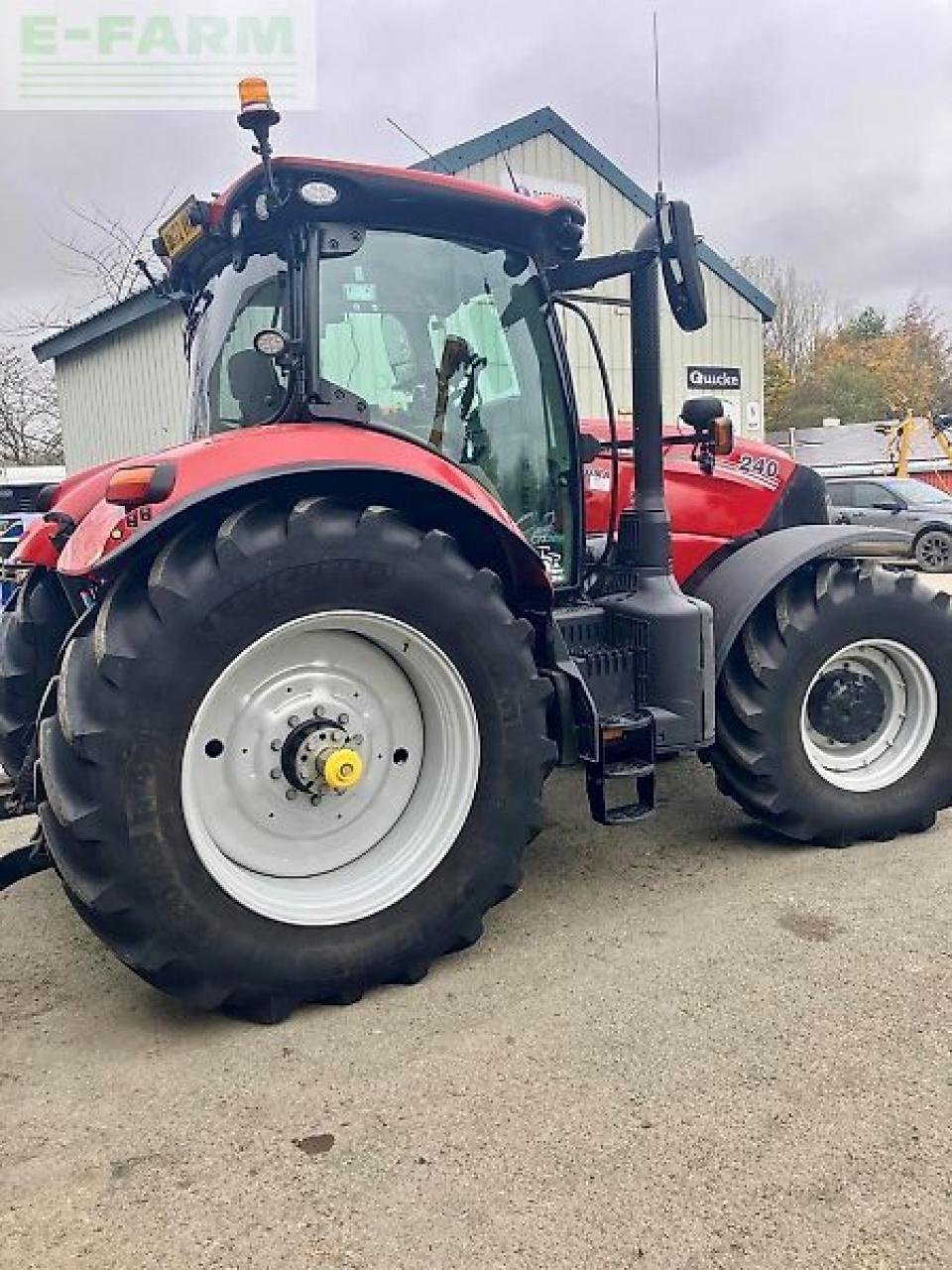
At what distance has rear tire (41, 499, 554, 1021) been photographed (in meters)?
2.56

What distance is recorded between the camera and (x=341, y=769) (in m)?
2.90

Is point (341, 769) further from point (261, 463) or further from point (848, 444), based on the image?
point (848, 444)

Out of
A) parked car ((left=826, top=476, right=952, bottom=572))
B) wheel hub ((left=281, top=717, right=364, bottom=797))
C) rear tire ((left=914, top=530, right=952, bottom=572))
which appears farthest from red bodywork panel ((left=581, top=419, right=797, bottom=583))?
rear tire ((left=914, top=530, right=952, bottom=572))

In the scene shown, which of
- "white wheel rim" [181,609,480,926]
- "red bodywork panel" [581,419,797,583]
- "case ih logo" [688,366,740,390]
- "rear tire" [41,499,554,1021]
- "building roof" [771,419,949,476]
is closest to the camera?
"rear tire" [41,499,554,1021]

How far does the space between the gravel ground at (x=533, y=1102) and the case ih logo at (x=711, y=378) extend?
8893 millimetres

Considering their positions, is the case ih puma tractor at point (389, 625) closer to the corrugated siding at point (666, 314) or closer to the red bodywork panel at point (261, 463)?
the red bodywork panel at point (261, 463)

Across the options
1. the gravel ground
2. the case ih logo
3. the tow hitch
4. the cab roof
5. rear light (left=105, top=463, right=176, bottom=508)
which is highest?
the case ih logo

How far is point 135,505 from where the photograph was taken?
2.63 meters

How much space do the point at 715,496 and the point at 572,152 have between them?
36.4ft

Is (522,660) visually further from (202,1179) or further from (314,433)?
(202,1179)

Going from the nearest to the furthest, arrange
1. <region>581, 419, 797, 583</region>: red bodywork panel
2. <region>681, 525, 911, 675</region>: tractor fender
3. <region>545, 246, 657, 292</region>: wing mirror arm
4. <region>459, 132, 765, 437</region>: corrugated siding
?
<region>545, 246, 657, 292</region>: wing mirror arm → <region>681, 525, 911, 675</region>: tractor fender → <region>581, 419, 797, 583</region>: red bodywork panel → <region>459, 132, 765, 437</region>: corrugated siding

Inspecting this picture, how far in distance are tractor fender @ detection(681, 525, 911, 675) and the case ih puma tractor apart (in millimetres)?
13

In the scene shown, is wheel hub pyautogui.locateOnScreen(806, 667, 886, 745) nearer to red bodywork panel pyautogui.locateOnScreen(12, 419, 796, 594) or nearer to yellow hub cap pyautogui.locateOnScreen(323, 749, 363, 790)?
red bodywork panel pyautogui.locateOnScreen(12, 419, 796, 594)

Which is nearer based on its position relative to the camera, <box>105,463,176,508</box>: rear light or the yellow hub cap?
<box>105,463,176,508</box>: rear light
